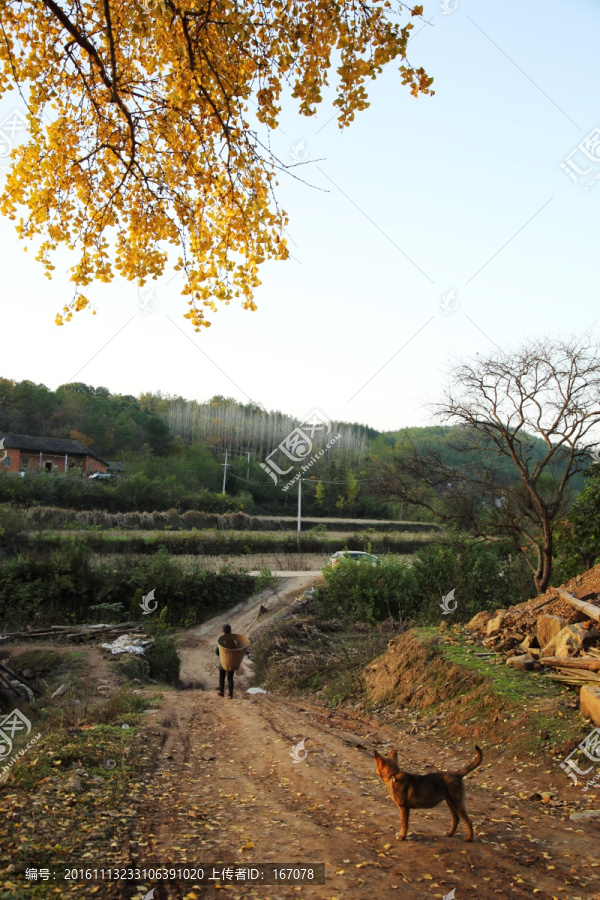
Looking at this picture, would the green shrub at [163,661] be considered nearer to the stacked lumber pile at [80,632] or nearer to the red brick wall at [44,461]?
the stacked lumber pile at [80,632]

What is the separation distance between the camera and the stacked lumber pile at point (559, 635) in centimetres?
709

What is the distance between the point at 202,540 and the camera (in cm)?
2978

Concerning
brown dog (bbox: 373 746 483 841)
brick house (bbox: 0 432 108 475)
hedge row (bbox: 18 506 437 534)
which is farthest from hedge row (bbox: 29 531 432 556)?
brown dog (bbox: 373 746 483 841)

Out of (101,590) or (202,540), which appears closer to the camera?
(101,590)

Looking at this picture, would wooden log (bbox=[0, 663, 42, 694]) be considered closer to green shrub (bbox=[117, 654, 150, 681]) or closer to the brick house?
green shrub (bbox=[117, 654, 150, 681])

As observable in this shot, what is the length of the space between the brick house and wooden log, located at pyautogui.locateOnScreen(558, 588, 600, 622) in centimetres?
4028

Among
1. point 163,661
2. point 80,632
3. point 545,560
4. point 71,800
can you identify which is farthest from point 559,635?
point 80,632

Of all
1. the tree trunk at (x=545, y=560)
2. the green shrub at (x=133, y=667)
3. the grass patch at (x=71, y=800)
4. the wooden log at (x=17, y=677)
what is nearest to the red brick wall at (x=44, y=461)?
the green shrub at (x=133, y=667)

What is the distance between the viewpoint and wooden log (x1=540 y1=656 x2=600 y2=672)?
22.9 feet

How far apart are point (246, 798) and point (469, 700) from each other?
12.5 ft

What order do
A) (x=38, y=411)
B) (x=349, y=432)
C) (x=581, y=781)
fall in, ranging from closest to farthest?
(x=581, y=781) → (x=38, y=411) → (x=349, y=432)

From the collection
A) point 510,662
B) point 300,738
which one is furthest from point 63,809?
point 510,662

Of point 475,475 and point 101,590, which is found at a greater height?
point 475,475

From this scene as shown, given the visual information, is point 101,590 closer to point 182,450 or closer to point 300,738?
point 300,738
